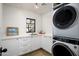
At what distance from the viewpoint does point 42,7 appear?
3.01 feet

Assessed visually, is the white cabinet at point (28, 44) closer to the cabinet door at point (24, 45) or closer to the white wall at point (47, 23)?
the cabinet door at point (24, 45)

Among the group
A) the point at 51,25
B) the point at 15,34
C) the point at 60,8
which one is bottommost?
the point at 15,34

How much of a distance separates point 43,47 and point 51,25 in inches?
11.9

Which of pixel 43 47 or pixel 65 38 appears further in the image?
pixel 43 47

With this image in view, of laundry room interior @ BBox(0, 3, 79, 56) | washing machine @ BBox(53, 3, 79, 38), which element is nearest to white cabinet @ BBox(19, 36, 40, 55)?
laundry room interior @ BBox(0, 3, 79, 56)

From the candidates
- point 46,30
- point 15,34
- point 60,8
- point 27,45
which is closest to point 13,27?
point 15,34

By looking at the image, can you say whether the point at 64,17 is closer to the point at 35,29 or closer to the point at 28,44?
the point at 35,29

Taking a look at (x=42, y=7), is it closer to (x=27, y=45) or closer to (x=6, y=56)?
(x=27, y=45)

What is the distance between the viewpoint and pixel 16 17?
92cm

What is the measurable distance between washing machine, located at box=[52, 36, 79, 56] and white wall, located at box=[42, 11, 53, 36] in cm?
12

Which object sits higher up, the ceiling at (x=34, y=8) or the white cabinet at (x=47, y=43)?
the ceiling at (x=34, y=8)

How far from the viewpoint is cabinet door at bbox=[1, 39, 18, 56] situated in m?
0.87

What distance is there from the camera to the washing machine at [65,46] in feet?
2.51

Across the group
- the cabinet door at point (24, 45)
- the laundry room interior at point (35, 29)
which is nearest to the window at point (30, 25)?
the laundry room interior at point (35, 29)
